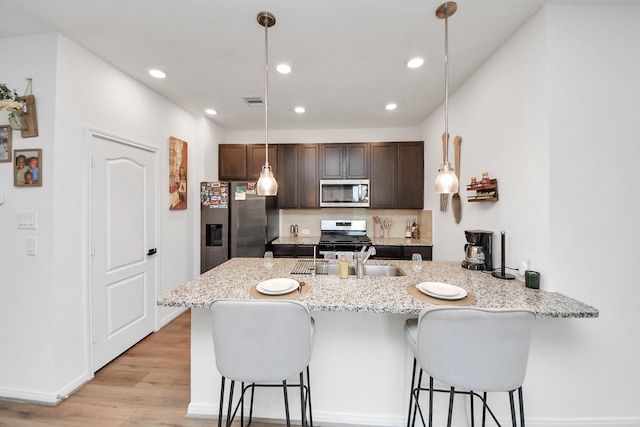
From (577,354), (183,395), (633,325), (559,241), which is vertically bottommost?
(183,395)

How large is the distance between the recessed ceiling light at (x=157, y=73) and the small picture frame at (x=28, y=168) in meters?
1.10

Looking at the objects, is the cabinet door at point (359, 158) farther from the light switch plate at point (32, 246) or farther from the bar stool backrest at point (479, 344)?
the light switch plate at point (32, 246)

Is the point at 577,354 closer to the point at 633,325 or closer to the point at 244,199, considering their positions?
the point at 633,325

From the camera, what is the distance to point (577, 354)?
162cm

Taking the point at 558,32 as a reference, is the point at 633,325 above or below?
below

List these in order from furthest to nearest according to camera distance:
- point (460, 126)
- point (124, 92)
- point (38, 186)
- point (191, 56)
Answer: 1. point (460, 126)
2. point (124, 92)
3. point (191, 56)
4. point (38, 186)

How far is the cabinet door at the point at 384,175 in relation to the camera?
3959 millimetres

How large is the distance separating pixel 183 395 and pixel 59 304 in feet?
3.55

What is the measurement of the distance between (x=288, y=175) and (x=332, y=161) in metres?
0.69

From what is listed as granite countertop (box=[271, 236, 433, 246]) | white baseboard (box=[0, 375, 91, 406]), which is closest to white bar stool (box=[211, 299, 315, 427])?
white baseboard (box=[0, 375, 91, 406])

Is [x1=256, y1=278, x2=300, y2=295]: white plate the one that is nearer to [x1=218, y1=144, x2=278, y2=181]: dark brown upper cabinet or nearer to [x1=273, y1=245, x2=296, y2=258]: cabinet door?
[x1=273, y1=245, x2=296, y2=258]: cabinet door

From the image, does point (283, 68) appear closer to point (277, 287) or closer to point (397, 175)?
point (277, 287)

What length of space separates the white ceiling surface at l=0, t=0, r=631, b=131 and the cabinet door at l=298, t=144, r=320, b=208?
3.72 ft

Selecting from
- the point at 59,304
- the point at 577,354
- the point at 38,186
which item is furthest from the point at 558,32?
the point at 59,304
